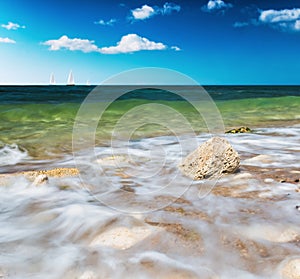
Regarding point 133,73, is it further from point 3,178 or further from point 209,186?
point 3,178

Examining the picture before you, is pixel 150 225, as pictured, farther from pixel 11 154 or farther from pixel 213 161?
pixel 11 154

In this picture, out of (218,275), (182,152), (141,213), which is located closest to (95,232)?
(141,213)

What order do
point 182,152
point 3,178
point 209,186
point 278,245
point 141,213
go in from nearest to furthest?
point 278,245 < point 141,213 < point 209,186 < point 3,178 < point 182,152

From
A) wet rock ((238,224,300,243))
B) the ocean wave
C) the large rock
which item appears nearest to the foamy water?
wet rock ((238,224,300,243))

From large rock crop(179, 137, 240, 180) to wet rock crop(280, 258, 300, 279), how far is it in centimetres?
192

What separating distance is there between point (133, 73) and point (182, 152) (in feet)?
10.2

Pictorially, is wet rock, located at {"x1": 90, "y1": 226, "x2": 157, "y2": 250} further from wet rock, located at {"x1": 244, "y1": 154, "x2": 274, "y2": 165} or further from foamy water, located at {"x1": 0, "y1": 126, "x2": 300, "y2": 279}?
wet rock, located at {"x1": 244, "y1": 154, "x2": 274, "y2": 165}

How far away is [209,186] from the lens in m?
3.64

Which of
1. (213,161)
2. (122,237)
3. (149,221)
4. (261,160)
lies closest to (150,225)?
(149,221)

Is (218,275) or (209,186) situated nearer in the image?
(218,275)

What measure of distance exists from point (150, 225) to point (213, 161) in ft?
5.32

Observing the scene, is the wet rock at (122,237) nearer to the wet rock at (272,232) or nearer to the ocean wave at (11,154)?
the wet rock at (272,232)

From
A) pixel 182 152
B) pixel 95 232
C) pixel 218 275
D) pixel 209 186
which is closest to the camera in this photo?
pixel 218 275

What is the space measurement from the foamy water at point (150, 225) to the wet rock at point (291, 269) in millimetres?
22
